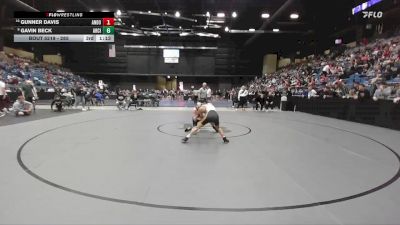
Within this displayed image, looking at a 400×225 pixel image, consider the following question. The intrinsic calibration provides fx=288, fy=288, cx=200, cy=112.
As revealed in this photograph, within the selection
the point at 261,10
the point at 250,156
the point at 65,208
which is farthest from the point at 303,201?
the point at 261,10

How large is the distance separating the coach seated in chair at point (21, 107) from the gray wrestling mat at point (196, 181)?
5.25m

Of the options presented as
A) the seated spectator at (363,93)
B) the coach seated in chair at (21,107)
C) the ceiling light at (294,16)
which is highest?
the ceiling light at (294,16)

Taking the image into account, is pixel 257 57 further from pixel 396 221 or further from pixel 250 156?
pixel 396 221

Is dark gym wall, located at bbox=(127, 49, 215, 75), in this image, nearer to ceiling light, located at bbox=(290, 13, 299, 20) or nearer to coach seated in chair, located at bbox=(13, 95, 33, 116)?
ceiling light, located at bbox=(290, 13, 299, 20)

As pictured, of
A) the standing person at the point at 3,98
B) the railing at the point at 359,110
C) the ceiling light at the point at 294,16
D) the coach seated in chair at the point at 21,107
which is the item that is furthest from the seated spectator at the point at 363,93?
the standing person at the point at 3,98

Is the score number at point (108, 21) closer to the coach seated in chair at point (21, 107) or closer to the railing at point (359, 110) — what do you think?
the coach seated in chair at point (21, 107)

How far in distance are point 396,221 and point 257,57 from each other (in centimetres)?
3701

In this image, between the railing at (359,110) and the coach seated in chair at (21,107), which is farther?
the coach seated in chair at (21,107)

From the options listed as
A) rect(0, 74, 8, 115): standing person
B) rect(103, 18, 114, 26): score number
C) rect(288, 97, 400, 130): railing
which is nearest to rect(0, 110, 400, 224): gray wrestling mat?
rect(288, 97, 400, 130): railing
